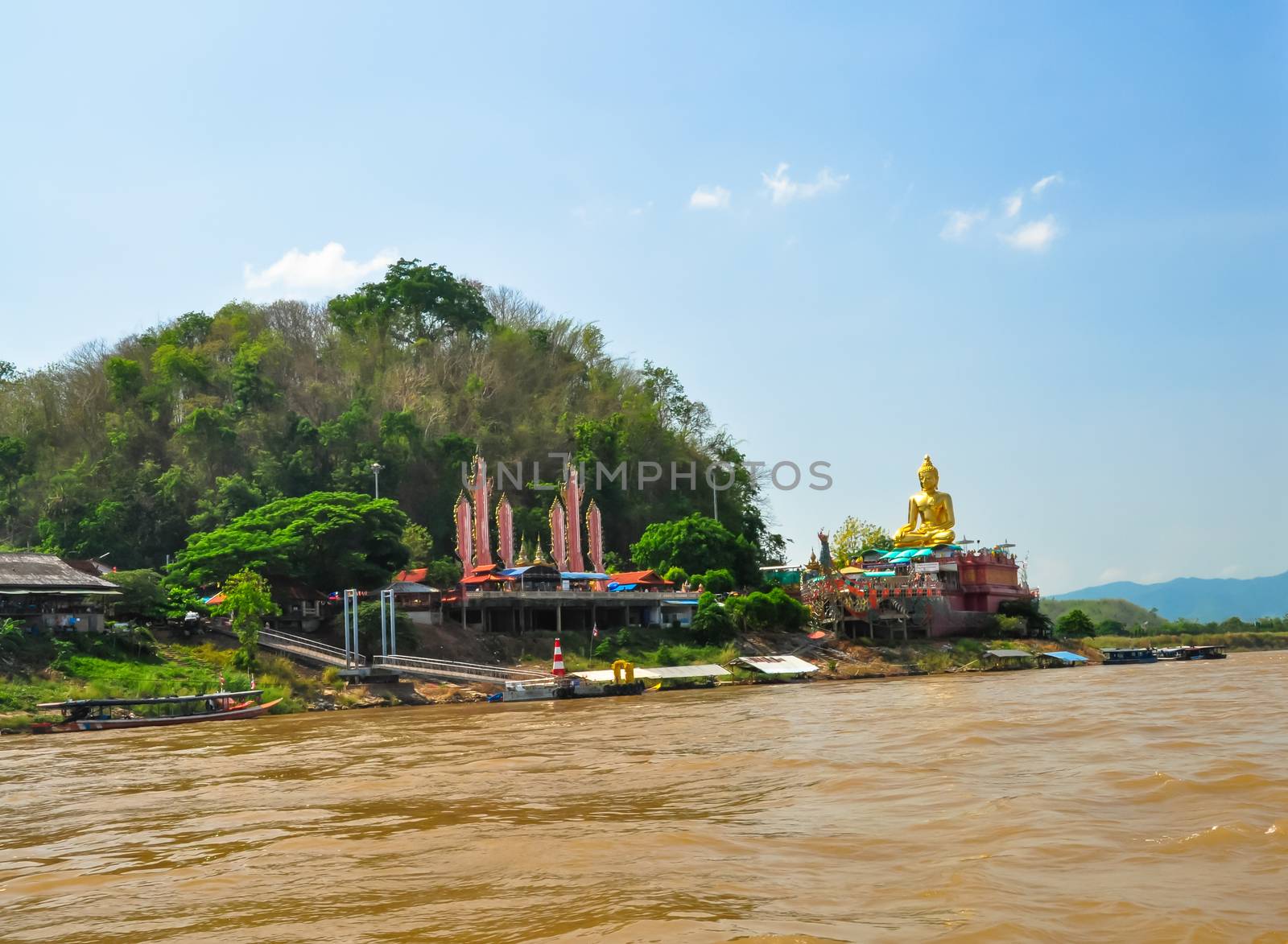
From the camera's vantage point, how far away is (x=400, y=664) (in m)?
42.3

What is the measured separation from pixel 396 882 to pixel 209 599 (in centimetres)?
3903

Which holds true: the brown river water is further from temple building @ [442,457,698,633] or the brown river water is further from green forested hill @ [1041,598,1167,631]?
green forested hill @ [1041,598,1167,631]

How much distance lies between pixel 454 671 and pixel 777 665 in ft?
44.4

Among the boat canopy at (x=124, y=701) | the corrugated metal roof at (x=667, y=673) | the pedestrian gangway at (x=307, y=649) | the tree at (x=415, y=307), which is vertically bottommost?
the corrugated metal roof at (x=667, y=673)

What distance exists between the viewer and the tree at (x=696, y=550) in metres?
61.8

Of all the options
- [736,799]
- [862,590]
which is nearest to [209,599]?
[862,590]

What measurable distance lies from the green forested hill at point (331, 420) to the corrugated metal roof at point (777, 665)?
69.3 feet

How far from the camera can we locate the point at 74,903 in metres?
11.0

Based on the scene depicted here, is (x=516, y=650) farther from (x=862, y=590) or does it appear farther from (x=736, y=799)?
(x=736, y=799)

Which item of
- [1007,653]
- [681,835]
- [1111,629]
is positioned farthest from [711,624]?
[1111,629]

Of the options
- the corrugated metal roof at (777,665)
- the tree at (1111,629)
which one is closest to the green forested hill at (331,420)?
the corrugated metal roof at (777,665)

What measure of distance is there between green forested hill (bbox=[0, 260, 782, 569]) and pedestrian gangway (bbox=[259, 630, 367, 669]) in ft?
64.2

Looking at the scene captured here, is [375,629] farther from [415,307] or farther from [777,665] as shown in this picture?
Result: [415,307]

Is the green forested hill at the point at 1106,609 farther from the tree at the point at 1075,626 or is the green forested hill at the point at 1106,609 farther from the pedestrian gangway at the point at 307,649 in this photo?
the pedestrian gangway at the point at 307,649
